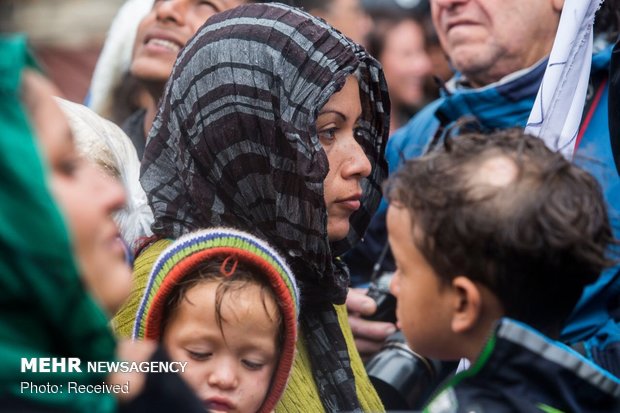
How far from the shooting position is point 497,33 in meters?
3.49

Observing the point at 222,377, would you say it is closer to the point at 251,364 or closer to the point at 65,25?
the point at 251,364

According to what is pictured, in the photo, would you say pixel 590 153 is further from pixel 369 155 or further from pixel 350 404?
pixel 350 404

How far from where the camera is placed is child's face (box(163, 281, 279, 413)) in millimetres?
2285

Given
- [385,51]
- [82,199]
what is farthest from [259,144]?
[385,51]

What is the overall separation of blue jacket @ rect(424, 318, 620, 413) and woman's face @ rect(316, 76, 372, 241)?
94 centimetres

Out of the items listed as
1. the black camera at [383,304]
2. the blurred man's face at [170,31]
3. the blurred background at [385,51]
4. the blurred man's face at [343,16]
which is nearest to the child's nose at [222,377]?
the black camera at [383,304]

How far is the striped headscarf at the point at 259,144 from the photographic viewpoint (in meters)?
2.55

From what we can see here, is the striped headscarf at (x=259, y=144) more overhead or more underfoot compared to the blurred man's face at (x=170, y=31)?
more underfoot

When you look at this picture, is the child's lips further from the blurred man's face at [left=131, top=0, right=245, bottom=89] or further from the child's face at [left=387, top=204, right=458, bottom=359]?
the blurred man's face at [left=131, top=0, right=245, bottom=89]

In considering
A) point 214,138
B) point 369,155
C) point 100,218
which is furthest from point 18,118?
point 369,155

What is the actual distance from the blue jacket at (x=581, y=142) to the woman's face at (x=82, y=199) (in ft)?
3.28

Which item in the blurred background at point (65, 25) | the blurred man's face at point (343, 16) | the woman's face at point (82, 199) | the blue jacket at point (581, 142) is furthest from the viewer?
the blurred background at point (65, 25)

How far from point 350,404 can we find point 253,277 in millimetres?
459

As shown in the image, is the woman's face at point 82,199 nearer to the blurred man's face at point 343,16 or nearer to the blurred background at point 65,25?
the blurred man's face at point 343,16
